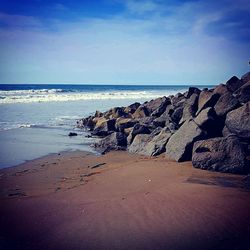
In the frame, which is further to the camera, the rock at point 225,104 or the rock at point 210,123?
the rock at point 225,104

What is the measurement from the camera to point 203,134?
8.20 metres

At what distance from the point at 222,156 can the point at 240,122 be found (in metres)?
1.62

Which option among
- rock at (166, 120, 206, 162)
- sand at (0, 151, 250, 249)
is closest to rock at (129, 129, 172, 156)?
rock at (166, 120, 206, 162)

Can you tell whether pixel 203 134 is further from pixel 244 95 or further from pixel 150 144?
pixel 244 95

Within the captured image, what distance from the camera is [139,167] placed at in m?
7.87

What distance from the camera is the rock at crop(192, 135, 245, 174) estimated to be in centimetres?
682

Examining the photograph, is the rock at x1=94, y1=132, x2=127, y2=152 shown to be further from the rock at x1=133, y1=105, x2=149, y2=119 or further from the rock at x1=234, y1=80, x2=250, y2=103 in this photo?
the rock at x1=234, y1=80, x2=250, y2=103

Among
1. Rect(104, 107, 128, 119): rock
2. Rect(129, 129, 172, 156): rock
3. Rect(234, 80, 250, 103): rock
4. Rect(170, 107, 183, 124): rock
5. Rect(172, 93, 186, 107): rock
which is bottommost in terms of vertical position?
Rect(129, 129, 172, 156): rock

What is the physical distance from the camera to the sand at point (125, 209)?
4.13 m

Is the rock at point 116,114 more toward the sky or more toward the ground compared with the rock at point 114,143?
more toward the sky

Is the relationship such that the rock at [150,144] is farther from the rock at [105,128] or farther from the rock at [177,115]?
the rock at [105,128]

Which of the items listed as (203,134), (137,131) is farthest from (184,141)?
(137,131)

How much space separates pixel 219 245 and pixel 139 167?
406cm

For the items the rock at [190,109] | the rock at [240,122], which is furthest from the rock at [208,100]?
the rock at [240,122]
